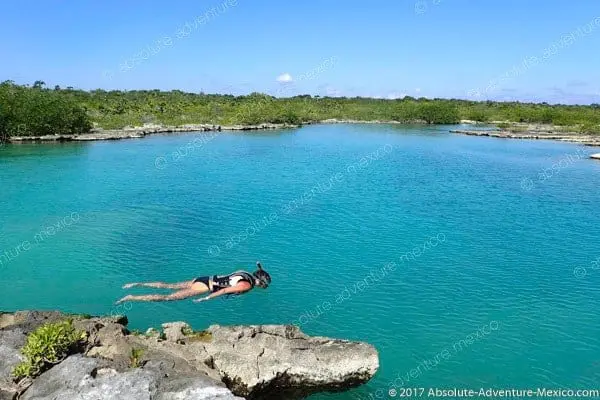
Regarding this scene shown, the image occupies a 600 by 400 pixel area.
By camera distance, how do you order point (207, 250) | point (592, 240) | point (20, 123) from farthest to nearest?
point (20, 123)
point (592, 240)
point (207, 250)

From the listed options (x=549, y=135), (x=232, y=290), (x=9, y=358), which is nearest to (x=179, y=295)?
(x=232, y=290)

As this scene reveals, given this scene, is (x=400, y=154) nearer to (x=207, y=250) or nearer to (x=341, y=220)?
(x=341, y=220)

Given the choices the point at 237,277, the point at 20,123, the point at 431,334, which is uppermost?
the point at 20,123

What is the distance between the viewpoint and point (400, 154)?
6919 cm

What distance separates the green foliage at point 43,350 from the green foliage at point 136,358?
1460 mm

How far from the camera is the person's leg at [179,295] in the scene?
19688mm

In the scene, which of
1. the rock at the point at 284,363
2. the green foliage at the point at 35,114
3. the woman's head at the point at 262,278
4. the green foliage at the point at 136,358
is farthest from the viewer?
the green foliage at the point at 35,114

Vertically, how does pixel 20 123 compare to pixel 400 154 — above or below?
above

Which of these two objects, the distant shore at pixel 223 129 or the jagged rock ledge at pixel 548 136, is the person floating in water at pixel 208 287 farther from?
the jagged rock ledge at pixel 548 136

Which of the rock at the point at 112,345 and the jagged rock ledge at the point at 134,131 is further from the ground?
the jagged rock ledge at the point at 134,131

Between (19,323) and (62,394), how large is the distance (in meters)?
4.38

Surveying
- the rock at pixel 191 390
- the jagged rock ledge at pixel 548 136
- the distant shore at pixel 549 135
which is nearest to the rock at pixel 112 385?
the rock at pixel 191 390

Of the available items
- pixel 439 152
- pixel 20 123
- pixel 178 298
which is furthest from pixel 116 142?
pixel 178 298

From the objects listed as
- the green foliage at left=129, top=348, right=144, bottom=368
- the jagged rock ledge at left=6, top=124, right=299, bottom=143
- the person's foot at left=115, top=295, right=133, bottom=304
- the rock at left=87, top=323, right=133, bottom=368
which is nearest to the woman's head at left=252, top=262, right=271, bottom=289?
the person's foot at left=115, top=295, right=133, bottom=304
